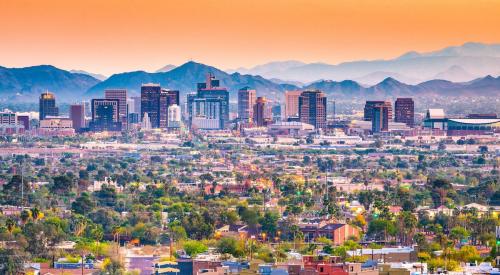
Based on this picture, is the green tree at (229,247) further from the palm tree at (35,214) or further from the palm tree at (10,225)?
the palm tree at (35,214)

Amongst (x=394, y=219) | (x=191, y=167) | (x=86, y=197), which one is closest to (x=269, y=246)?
(x=394, y=219)

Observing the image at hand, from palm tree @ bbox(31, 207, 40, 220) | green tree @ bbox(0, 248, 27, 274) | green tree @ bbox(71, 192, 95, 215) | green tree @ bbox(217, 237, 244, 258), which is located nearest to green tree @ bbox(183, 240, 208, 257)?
green tree @ bbox(217, 237, 244, 258)

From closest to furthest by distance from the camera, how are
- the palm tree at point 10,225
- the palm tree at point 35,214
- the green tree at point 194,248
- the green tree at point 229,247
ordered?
the green tree at point 194,248 < the green tree at point 229,247 < the palm tree at point 10,225 < the palm tree at point 35,214

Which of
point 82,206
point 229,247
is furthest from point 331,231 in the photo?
point 82,206

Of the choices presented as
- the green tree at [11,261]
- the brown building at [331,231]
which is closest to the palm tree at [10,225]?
the green tree at [11,261]

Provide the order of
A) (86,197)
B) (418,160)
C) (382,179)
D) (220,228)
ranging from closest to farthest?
(220,228)
(86,197)
(382,179)
(418,160)

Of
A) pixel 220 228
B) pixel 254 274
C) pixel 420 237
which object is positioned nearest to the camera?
pixel 254 274

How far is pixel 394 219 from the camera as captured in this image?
70188 mm

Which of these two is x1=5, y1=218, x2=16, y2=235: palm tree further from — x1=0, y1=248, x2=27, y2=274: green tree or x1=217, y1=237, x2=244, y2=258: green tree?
x1=0, y1=248, x2=27, y2=274: green tree

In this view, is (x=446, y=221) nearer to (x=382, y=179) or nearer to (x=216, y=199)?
(x=216, y=199)

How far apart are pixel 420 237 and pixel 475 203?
24657 mm

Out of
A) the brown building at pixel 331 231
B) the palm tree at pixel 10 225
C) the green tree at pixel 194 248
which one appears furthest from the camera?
the brown building at pixel 331 231

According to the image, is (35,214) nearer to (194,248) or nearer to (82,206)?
(82,206)

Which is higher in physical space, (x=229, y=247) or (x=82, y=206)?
(x=229, y=247)
